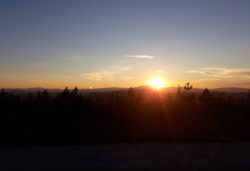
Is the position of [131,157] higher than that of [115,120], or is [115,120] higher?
[115,120]

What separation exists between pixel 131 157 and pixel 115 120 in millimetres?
3703

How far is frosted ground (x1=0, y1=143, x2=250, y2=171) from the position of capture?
7645mm

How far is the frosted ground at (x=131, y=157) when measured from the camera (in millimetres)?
7645

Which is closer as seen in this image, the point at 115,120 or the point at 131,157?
the point at 131,157

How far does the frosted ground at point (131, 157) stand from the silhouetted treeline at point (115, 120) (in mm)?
809

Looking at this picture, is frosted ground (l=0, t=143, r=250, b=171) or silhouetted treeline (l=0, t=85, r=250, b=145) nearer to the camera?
frosted ground (l=0, t=143, r=250, b=171)

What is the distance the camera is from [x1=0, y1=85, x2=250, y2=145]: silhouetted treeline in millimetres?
10555

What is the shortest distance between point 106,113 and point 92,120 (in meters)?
0.84

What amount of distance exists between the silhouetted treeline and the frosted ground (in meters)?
0.81

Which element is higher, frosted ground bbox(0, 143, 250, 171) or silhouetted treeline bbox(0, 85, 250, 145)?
silhouetted treeline bbox(0, 85, 250, 145)

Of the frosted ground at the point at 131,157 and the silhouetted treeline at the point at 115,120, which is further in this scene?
the silhouetted treeline at the point at 115,120

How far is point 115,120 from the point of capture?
12062 millimetres

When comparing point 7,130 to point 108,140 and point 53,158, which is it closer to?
point 53,158

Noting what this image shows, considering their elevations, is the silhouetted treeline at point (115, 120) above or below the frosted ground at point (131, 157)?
above
